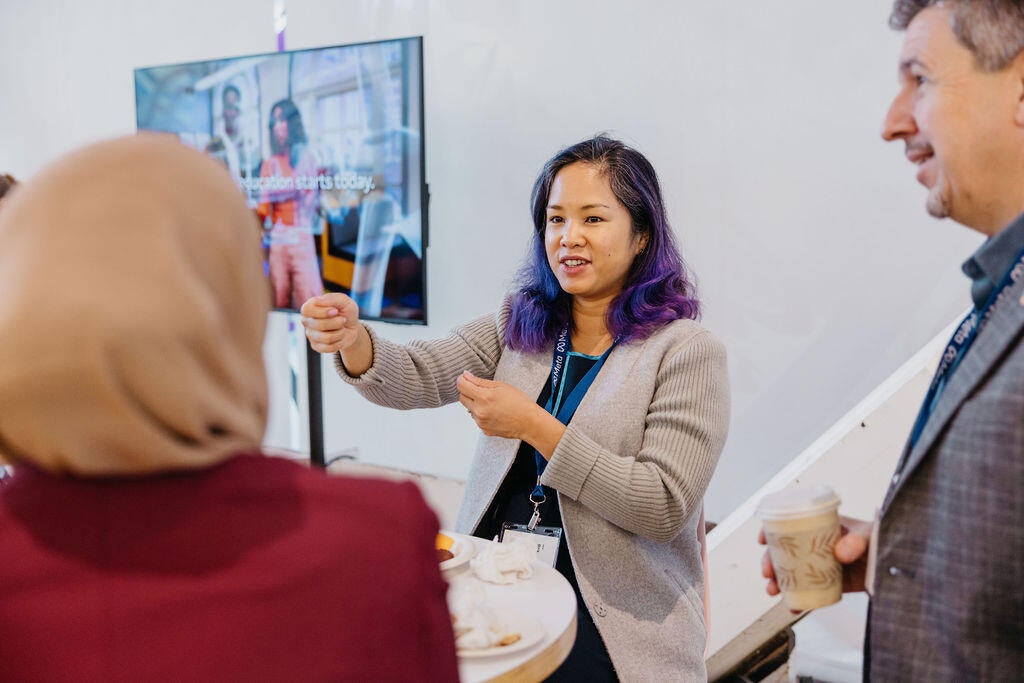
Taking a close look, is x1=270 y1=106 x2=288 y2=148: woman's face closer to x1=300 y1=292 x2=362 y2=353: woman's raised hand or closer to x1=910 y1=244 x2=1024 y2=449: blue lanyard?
x1=300 y1=292 x2=362 y2=353: woman's raised hand

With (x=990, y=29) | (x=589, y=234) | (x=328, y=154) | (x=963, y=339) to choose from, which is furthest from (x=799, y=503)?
(x=328, y=154)

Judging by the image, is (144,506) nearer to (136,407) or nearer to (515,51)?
(136,407)

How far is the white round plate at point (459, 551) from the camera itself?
1.59 m

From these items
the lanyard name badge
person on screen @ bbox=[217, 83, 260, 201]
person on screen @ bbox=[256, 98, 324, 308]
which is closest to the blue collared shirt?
the lanyard name badge

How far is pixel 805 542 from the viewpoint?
109cm

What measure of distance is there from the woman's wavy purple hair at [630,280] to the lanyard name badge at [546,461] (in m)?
0.07

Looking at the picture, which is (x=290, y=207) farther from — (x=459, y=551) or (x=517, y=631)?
(x=517, y=631)

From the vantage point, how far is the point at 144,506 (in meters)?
0.68

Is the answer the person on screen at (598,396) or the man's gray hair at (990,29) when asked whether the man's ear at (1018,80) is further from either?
the person on screen at (598,396)

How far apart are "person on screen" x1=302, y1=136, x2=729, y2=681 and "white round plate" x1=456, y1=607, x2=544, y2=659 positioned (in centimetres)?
33

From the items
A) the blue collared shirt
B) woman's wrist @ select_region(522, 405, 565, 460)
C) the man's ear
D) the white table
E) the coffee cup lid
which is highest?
the man's ear

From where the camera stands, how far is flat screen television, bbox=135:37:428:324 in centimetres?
375

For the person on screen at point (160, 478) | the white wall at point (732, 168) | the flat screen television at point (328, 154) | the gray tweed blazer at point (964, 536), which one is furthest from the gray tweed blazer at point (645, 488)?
the flat screen television at point (328, 154)

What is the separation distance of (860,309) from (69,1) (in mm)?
4802
